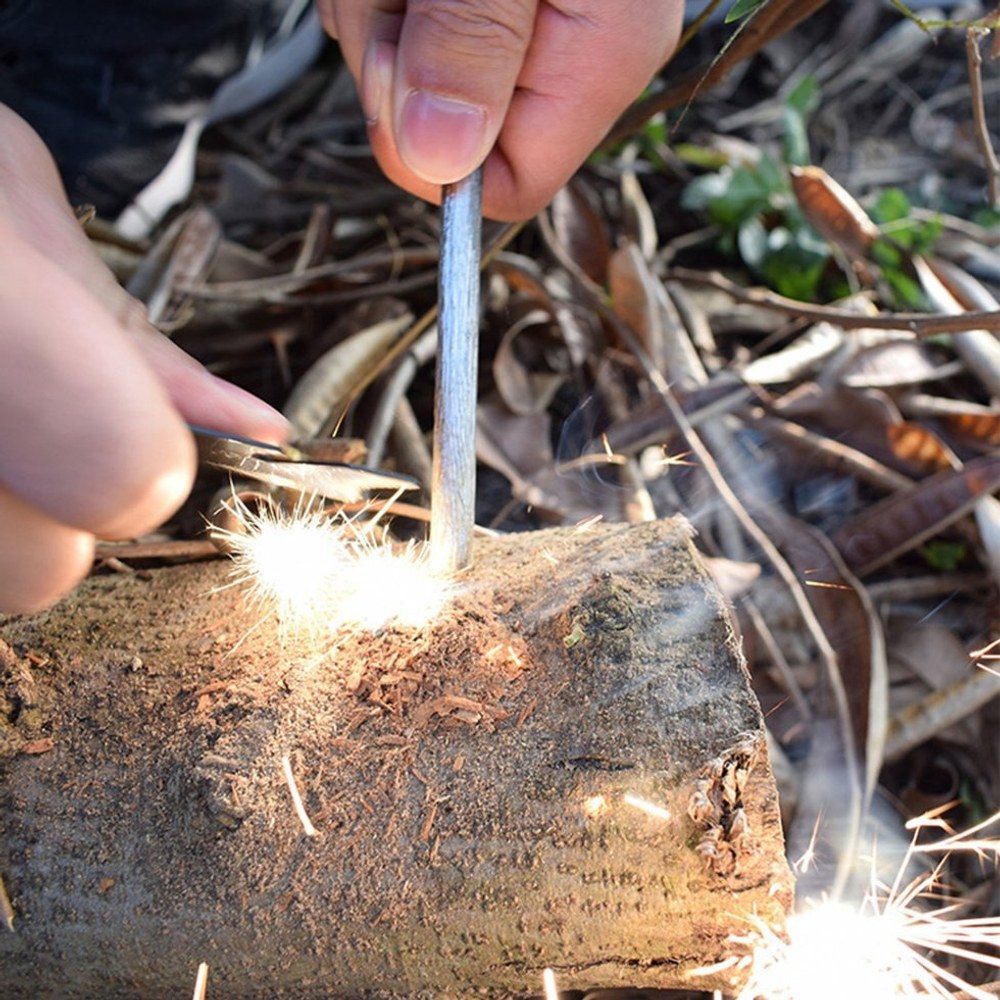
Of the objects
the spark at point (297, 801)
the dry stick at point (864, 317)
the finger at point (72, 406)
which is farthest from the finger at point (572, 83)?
the spark at point (297, 801)

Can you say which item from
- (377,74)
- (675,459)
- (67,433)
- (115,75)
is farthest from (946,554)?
(115,75)

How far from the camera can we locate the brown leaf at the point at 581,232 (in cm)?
195

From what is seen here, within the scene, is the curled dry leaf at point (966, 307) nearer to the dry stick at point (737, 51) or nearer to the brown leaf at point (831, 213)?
the brown leaf at point (831, 213)

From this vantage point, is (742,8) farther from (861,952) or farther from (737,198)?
(861,952)

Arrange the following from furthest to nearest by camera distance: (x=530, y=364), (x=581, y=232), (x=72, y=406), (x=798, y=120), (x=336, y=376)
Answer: (x=798, y=120)
(x=581, y=232)
(x=530, y=364)
(x=336, y=376)
(x=72, y=406)

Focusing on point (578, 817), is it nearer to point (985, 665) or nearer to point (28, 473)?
point (28, 473)

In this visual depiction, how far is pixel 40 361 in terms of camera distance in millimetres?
765

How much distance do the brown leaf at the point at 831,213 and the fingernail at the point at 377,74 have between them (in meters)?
0.85

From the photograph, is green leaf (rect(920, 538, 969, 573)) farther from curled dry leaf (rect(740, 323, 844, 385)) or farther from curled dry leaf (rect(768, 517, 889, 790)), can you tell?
curled dry leaf (rect(740, 323, 844, 385))

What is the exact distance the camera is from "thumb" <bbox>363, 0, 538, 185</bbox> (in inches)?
49.2

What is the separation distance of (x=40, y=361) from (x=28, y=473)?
91mm

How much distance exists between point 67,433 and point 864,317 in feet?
3.89

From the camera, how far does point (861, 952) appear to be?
1.08m

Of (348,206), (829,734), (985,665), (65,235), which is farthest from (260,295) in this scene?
(985,665)
